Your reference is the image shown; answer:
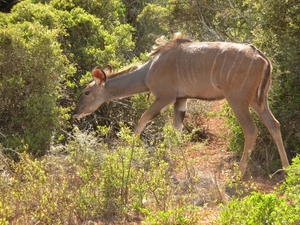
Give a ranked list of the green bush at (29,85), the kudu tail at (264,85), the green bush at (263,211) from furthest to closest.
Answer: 1. the green bush at (29,85)
2. the kudu tail at (264,85)
3. the green bush at (263,211)

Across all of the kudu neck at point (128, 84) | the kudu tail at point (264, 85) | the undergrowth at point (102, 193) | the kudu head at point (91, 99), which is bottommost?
the kudu head at point (91, 99)

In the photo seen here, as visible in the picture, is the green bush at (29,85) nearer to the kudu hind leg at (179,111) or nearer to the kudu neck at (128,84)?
the kudu neck at (128,84)

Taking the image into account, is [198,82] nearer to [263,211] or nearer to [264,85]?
[264,85]

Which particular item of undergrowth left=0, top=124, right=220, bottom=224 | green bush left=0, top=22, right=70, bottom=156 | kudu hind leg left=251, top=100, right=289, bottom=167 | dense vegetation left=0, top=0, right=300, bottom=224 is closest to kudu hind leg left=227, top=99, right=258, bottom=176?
kudu hind leg left=251, top=100, right=289, bottom=167

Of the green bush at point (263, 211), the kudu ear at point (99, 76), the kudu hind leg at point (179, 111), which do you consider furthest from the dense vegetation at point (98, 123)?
the kudu ear at point (99, 76)

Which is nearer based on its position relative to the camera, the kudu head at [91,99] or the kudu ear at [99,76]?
the kudu ear at [99,76]

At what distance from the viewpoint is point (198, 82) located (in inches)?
287

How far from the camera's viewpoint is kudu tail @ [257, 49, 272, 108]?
6805mm

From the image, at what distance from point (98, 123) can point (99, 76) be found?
0.96 m

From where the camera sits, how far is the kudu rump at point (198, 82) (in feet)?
22.4

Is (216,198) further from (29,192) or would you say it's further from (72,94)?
(72,94)

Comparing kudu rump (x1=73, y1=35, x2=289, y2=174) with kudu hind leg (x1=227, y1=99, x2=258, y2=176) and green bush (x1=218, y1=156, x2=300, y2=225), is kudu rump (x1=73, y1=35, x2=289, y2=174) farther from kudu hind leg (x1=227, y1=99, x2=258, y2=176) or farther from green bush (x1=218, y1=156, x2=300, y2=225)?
green bush (x1=218, y1=156, x2=300, y2=225)

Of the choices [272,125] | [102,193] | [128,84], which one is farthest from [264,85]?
[102,193]

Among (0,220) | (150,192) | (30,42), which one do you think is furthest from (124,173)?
(30,42)
